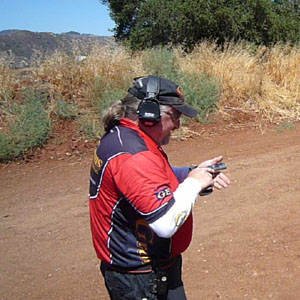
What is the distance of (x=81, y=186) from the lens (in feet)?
21.2

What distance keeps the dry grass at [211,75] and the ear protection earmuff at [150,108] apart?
7.51 m

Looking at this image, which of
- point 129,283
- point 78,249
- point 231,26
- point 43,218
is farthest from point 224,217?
point 231,26

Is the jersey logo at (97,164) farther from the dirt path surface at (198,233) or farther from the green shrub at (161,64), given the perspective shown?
the green shrub at (161,64)

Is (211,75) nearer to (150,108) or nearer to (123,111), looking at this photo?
(123,111)

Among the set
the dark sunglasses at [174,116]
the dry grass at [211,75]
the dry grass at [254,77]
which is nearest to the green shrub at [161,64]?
the dry grass at [211,75]

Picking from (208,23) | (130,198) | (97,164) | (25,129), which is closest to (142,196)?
(130,198)

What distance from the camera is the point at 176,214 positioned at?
1.95 m

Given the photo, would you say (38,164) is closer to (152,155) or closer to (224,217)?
(224,217)

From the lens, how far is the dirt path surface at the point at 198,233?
4004mm

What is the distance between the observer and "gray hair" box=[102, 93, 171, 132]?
219 centimetres

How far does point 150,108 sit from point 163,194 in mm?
388

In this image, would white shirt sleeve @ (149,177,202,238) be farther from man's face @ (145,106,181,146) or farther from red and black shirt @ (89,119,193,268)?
man's face @ (145,106,181,146)

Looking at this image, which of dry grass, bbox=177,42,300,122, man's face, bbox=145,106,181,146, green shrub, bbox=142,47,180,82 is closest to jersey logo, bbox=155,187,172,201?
man's face, bbox=145,106,181,146

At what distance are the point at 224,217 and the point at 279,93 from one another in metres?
6.82
